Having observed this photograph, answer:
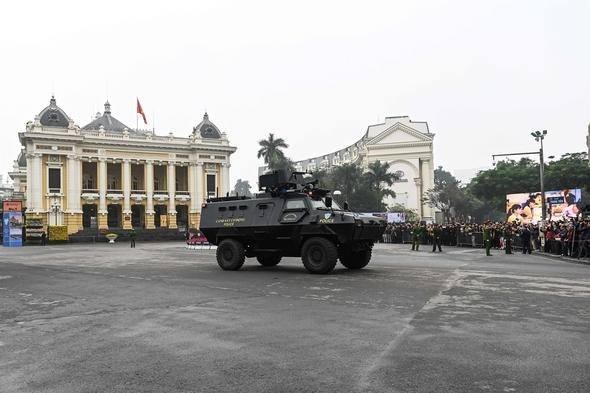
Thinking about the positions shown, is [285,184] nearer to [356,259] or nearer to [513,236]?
[356,259]

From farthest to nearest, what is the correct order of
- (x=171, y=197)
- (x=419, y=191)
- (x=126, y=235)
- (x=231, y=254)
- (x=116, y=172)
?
1. (x=419, y=191)
2. (x=116, y=172)
3. (x=171, y=197)
4. (x=126, y=235)
5. (x=231, y=254)

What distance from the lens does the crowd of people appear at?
845 inches

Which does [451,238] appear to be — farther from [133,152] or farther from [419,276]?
[133,152]

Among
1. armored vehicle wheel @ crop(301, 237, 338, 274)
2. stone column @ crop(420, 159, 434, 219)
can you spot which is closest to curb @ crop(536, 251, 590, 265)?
armored vehicle wheel @ crop(301, 237, 338, 274)

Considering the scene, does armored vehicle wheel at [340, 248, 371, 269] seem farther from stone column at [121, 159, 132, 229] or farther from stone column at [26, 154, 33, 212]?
stone column at [121, 159, 132, 229]

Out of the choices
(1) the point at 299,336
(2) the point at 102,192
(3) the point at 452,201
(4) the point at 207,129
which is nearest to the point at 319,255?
(1) the point at 299,336

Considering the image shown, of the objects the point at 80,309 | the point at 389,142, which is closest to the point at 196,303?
the point at 80,309

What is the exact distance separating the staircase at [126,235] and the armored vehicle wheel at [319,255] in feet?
141

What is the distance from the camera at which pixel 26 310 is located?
9180 millimetres

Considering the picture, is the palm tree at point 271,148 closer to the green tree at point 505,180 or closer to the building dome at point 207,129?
the building dome at point 207,129

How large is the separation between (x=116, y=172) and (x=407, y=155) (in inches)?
1735

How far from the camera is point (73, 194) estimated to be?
195ft

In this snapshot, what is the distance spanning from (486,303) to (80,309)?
23.0 ft

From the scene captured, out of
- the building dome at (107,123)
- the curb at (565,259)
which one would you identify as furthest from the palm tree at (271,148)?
the curb at (565,259)
